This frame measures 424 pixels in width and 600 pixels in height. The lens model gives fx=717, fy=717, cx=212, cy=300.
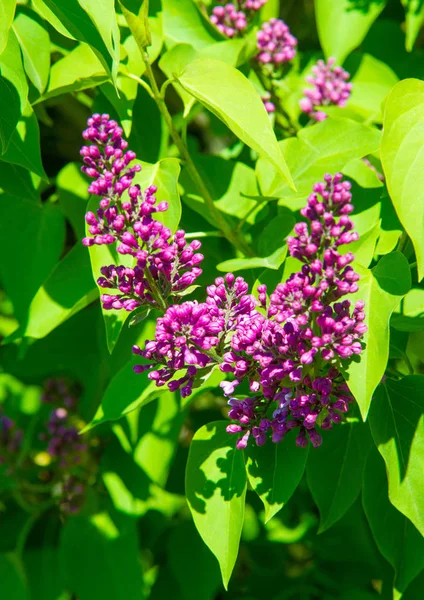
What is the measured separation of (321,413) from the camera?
4.02 feet

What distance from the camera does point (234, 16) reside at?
1843 millimetres

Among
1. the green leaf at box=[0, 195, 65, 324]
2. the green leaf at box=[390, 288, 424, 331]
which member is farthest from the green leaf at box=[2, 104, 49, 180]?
the green leaf at box=[390, 288, 424, 331]

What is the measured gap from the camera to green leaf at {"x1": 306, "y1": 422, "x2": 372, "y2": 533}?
1.48 m

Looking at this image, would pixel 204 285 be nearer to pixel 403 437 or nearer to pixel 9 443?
pixel 403 437

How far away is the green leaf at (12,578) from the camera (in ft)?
7.13

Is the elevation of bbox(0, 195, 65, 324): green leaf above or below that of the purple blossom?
below

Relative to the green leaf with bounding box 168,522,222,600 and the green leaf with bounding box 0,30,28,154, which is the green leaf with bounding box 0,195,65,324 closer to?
the green leaf with bounding box 0,30,28,154

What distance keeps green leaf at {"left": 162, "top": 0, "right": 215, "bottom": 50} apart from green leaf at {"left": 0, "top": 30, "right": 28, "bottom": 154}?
491 mm

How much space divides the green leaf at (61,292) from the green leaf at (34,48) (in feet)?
1.29

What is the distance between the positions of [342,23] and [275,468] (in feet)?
3.94

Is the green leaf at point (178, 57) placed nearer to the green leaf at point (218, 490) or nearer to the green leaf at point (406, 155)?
the green leaf at point (406, 155)

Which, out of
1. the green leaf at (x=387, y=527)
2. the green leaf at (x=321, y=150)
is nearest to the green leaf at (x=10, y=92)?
the green leaf at (x=321, y=150)

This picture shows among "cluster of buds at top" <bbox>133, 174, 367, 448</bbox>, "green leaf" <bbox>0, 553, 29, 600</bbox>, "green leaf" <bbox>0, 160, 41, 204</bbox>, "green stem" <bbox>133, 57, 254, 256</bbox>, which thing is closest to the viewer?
"cluster of buds at top" <bbox>133, 174, 367, 448</bbox>

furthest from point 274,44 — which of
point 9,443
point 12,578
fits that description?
point 12,578
